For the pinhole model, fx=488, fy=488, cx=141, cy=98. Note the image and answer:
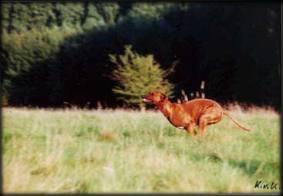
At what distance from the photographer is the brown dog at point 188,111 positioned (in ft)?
21.7

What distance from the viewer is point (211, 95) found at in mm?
6699

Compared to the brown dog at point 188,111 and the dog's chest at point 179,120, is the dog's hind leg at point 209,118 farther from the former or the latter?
the dog's chest at point 179,120

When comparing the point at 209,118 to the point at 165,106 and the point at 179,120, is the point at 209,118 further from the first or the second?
the point at 165,106

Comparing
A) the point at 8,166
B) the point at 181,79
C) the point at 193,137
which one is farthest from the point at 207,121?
the point at 8,166

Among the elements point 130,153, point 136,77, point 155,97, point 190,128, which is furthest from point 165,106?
point 130,153

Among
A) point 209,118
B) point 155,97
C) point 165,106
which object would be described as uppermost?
point 155,97

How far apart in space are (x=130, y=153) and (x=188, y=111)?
0.99m

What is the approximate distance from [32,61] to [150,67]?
2141 mm

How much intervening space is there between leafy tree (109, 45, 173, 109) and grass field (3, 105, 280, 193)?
0.27 meters

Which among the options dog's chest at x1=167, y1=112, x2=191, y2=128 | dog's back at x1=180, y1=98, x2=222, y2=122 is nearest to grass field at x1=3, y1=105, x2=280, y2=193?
dog's chest at x1=167, y1=112, x2=191, y2=128

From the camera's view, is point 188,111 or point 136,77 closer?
point 188,111

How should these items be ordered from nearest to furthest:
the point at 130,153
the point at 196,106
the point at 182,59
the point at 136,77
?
the point at 130,153, the point at 196,106, the point at 136,77, the point at 182,59

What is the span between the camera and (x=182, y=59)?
7.09 metres

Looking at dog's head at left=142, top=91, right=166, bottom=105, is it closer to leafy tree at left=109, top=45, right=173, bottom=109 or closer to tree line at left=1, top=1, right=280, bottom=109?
leafy tree at left=109, top=45, right=173, bottom=109
